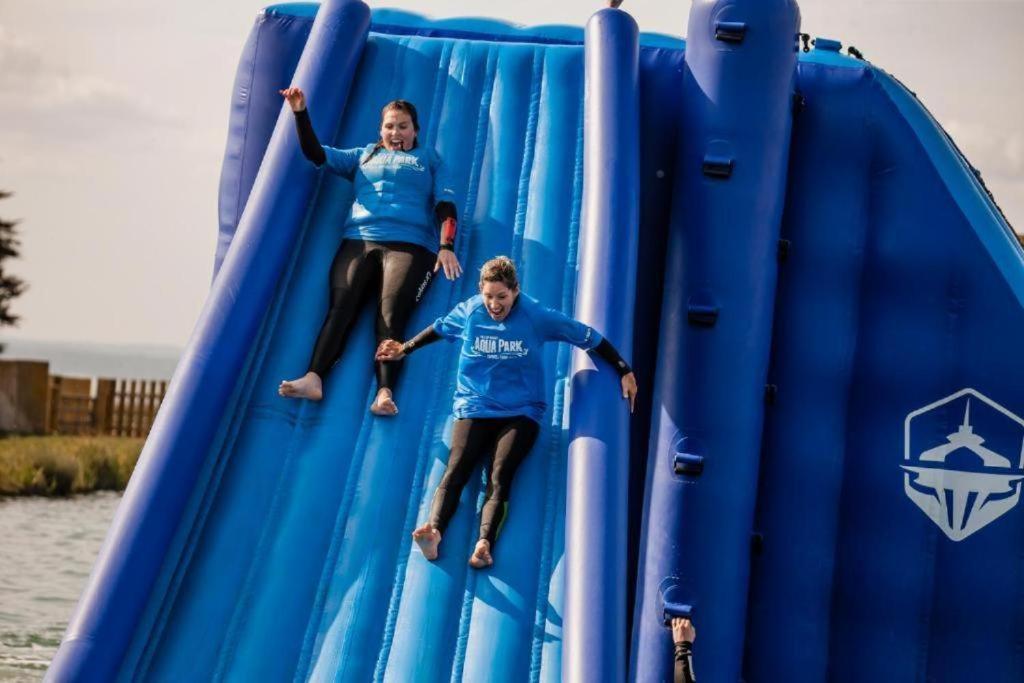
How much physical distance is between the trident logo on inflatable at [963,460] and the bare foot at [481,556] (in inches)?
70.0

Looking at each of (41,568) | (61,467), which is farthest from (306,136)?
(61,467)

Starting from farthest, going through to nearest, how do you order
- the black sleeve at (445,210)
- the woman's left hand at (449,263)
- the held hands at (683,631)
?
the black sleeve at (445,210) → the woman's left hand at (449,263) → the held hands at (683,631)

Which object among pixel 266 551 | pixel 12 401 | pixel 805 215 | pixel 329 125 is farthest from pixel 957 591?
pixel 12 401

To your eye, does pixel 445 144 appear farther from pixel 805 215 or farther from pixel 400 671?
pixel 400 671

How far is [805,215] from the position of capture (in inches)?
219

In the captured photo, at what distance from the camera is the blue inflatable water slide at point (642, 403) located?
4.50 m

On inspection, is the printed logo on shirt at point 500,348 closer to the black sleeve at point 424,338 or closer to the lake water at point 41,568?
the black sleeve at point 424,338

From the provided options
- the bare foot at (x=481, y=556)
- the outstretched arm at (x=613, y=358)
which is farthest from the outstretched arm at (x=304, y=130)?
the bare foot at (x=481, y=556)

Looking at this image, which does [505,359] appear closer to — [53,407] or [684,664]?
[684,664]

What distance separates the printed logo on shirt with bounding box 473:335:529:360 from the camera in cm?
471

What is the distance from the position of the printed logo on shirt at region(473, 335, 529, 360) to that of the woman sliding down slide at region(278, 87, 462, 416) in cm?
44

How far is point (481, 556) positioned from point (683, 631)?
0.78m

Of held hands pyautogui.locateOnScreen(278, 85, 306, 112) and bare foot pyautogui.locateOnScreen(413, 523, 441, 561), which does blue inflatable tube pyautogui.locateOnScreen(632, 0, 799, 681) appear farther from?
held hands pyautogui.locateOnScreen(278, 85, 306, 112)

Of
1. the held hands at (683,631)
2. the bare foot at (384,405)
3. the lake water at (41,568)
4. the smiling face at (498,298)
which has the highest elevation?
the smiling face at (498,298)
